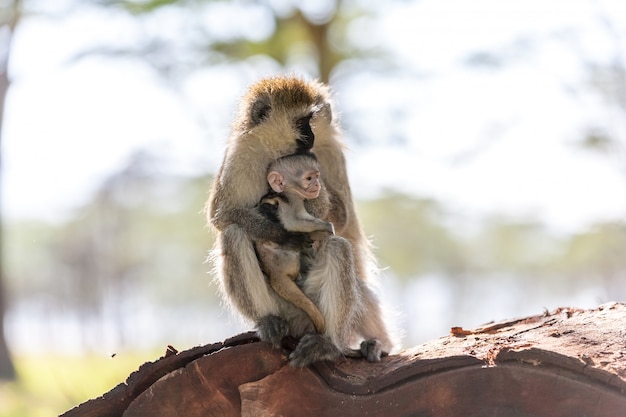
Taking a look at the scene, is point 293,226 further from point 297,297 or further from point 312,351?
point 312,351

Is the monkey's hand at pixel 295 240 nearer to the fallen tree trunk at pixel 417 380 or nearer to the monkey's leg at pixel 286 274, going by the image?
the monkey's leg at pixel 286 274

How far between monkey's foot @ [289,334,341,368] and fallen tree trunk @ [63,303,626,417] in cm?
4

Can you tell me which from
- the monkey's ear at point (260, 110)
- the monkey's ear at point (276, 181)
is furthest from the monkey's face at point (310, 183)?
the monkey's ear at point (260, 110)

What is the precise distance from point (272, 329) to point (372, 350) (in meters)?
0.56

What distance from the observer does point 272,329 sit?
3979 millimetres

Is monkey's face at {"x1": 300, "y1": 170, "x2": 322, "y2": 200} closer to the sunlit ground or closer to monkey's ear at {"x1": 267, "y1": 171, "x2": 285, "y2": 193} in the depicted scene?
monkey's ear at {"x1": 267, "y1": 171, "x2": 285, "y2": 193}

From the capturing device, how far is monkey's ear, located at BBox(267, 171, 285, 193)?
4254mm

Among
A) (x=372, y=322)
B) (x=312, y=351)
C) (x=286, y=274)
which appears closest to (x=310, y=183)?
(x=286, y=274)

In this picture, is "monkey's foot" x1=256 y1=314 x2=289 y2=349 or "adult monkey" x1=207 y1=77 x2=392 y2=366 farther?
"adult monkey" x1=207 y1=77 x2=392 y2=366

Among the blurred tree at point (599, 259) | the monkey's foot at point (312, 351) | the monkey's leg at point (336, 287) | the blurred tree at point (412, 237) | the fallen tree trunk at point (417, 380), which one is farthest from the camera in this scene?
the blurred tree at point (599, 259)

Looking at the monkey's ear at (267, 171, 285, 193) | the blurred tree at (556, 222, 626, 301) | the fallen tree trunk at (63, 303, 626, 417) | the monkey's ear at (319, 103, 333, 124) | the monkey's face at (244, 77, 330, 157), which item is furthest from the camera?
the blurred tree at (556, 222, 626, 301)

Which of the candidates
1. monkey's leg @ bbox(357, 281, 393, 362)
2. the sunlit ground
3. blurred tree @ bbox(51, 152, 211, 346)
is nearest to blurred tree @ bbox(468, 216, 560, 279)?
blurred tree @ bbox(51, 152, 211, 346)

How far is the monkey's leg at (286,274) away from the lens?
416 centimetres

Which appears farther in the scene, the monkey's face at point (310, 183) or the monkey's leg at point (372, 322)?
the monkey's leg at point (372, 322)
